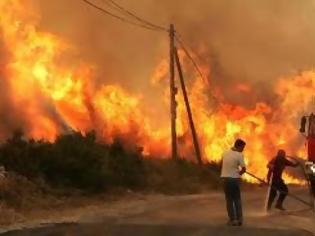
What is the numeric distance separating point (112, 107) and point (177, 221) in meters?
23.9

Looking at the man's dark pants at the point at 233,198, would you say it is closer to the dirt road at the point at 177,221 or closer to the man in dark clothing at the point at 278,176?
the dirt road at the point at 177,221

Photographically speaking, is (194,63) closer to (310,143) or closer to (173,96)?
(173,96)

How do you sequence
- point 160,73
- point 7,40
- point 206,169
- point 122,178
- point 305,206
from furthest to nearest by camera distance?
point 160,73, point 206,169, point 7,40, point 122,178, point 305,206

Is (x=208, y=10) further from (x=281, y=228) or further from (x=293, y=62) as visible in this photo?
(x=281, y=228)

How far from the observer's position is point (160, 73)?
144 ft

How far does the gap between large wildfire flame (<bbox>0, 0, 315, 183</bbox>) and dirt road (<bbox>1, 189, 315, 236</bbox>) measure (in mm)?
11763

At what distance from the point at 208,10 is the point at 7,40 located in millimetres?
15845

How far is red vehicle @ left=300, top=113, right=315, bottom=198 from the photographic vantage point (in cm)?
2019

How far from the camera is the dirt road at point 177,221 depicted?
1492cm

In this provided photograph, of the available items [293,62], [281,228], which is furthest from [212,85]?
[281,228]

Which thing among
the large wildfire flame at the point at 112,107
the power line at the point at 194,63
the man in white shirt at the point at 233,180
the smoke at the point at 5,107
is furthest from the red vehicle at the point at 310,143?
the power line at the point at 194,63

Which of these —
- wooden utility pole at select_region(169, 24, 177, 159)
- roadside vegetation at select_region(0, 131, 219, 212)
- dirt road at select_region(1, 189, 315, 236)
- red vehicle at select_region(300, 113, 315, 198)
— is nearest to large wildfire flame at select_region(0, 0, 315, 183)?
wooden utility pole at select_region(169, 24, 177, 159)

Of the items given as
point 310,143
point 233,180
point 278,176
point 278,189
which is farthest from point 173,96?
point 233,180

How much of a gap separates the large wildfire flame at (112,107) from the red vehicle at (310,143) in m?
15.4
